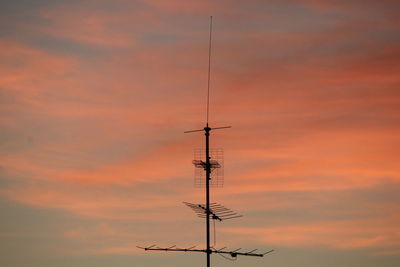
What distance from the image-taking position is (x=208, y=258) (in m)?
26.0

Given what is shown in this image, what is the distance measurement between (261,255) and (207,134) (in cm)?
562

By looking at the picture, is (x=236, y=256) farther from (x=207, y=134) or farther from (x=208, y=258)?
(x=207, y=134)

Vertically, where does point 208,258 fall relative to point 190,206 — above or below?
below

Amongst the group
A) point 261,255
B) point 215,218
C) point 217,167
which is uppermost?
point 217,167

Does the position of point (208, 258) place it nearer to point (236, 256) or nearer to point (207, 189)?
point (236, 256)

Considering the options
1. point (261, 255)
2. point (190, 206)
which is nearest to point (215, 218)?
point (190, 206)

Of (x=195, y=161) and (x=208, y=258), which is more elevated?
(x=195, y=161)

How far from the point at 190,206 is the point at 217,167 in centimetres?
223

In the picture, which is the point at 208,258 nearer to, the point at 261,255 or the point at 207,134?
the point at 261,255

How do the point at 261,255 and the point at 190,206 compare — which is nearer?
the point at 261,255

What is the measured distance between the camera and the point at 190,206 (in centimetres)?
2784

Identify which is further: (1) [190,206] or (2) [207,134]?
(1) [190,206]

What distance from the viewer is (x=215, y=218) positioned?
2789 centimetres

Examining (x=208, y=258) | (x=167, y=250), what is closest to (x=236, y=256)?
(x=208, y=258)
